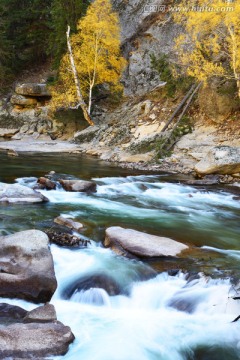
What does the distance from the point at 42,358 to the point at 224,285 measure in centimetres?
247

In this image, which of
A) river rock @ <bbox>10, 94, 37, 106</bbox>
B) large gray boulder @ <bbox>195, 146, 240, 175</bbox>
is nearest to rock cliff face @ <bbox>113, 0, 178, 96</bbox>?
river rock @ <bbox>10, 94, 37, 106</bbox>

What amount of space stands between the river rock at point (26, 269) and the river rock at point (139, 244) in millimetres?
1243

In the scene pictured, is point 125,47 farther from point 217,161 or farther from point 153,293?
point 153,293

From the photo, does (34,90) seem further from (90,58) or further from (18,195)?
(18,195)

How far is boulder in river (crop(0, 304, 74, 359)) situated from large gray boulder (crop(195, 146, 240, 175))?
9.08 meters

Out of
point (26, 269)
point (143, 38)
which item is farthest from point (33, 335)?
point (143, 38)

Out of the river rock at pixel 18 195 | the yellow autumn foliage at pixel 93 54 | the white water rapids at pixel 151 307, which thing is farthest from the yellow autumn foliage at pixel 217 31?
the white water rapids at pixel 151 307

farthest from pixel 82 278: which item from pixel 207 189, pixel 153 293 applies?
pixel 207 189

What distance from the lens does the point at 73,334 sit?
3896 mm

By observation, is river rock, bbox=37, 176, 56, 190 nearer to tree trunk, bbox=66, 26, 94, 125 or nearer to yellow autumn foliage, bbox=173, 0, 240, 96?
yellow autumn foliage, bbox=173, 0, 240, 96

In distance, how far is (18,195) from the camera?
8344mm

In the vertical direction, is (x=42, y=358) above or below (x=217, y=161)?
below

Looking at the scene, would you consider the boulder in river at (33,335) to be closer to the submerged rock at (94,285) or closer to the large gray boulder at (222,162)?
the submerged rock at (94,285)

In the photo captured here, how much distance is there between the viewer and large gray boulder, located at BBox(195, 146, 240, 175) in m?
11.9
